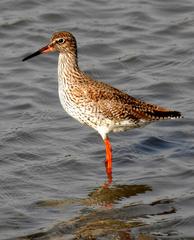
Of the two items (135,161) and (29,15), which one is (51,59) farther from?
(135,161)

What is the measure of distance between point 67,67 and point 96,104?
2.65ft

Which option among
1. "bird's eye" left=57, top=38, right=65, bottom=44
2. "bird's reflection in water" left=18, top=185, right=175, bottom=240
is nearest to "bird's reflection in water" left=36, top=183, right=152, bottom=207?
"bird's reflection in water" left=18, top=185, right=175, bottom=240

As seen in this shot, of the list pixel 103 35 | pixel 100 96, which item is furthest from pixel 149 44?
pixel 100 96

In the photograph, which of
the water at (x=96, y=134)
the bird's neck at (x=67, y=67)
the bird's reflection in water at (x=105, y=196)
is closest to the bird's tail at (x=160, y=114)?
the water at (x=96, y=134)

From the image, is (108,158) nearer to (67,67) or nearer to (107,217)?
(67,67)

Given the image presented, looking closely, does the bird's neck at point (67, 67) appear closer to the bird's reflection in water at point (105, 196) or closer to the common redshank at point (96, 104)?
the common redshank at point (96, 104)

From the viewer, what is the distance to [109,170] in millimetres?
12289

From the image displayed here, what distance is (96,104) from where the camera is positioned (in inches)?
495

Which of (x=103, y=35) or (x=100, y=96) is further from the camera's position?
(x=103, y=35)

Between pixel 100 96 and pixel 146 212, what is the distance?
259cm

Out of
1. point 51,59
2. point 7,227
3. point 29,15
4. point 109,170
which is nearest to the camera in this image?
point 7,227

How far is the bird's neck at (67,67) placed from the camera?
12.8 meters

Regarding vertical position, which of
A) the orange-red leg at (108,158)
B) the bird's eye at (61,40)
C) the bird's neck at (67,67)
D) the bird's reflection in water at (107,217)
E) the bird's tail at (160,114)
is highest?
the bird's eye at (61,40)

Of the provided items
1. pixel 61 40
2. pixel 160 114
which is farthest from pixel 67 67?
pixel 160 114
